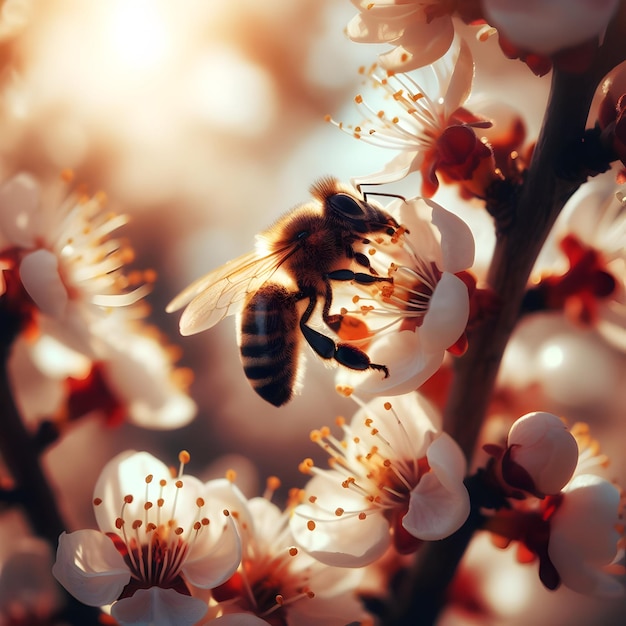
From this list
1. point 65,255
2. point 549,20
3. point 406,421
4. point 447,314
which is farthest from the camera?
point 65,255

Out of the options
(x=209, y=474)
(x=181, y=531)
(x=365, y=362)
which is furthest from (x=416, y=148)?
(x=209, y=474)

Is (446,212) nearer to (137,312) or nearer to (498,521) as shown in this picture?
(498,521)

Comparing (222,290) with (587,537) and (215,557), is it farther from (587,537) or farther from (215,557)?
(587,537)

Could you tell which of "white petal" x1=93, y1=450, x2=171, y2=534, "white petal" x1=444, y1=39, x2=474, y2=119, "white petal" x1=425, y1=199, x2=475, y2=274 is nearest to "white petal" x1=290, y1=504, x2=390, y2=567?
"white petal" x1=93, y1=450, x2=171, y2=534

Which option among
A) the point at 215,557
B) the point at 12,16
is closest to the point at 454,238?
the point at 215,557

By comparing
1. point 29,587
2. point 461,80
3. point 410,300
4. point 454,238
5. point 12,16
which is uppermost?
point 12,16

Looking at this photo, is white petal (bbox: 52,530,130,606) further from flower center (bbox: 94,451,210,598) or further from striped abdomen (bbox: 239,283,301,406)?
striped abdomen (bbox: 239,283,301,406)
